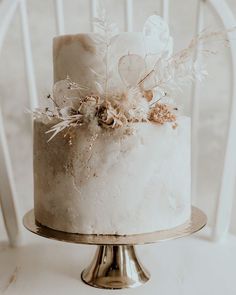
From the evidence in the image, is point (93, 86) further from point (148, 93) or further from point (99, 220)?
point (99, 220)

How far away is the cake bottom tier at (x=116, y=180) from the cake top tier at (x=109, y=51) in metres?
0.09

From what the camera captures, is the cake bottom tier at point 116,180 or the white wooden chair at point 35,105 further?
the white wooden chair at point 35,105

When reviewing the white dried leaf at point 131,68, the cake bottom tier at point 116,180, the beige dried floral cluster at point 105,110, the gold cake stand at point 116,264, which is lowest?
the gold cake stand at point 116,264

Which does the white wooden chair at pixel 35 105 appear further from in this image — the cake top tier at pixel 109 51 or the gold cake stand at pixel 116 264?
the cake top tier at pixel 109 51

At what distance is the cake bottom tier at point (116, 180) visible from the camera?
0.78 m

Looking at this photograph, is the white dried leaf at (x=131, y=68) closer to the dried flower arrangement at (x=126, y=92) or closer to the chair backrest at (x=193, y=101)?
the dried flower arrangement at (x=126, y=92)

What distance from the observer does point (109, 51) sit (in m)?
0.80

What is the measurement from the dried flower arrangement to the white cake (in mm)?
11

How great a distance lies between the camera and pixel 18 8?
115 cm

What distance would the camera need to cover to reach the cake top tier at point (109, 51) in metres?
0.80

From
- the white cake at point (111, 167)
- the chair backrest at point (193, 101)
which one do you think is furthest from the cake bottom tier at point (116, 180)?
the chair backrest at point (193, 101)

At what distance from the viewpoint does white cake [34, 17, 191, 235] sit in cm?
78

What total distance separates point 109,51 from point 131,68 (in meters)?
0.06

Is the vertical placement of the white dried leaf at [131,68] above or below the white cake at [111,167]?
above
